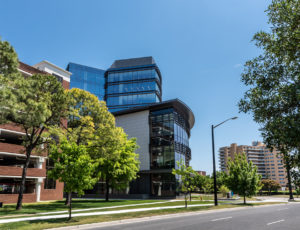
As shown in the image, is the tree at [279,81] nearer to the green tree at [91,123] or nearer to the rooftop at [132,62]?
the green tree at [91,123]

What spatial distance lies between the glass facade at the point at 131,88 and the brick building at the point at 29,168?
48.5 meters

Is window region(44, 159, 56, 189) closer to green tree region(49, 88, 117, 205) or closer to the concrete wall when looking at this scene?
green tree region(49, 88, 117, 205)

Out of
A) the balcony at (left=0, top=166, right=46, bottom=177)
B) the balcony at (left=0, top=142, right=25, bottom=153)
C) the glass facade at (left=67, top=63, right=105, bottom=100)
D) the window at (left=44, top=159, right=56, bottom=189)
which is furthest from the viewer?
the glass facade at (left=67, top=63, right=105, bottom=100)

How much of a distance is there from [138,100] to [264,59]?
81.2 meters

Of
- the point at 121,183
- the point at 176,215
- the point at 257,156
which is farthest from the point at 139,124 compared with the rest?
the point at 257,156

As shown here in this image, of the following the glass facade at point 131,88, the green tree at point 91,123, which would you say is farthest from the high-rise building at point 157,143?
the glass facade at point 131,88

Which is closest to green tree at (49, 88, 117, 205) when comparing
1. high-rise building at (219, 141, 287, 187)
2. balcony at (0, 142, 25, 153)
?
balcony at (0, 142, 25, 153)

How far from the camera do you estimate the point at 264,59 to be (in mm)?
9492

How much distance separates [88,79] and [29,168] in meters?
69.6

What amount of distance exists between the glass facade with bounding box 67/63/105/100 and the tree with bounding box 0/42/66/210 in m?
72.1

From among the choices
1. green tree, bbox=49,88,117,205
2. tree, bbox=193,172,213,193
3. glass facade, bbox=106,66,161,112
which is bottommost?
tree, bbox=193,172,213,193

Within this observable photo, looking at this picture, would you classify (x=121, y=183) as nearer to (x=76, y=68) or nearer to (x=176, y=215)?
(x=176, y=215)

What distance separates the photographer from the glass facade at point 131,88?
89.8 metres

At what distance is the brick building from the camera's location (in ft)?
103
